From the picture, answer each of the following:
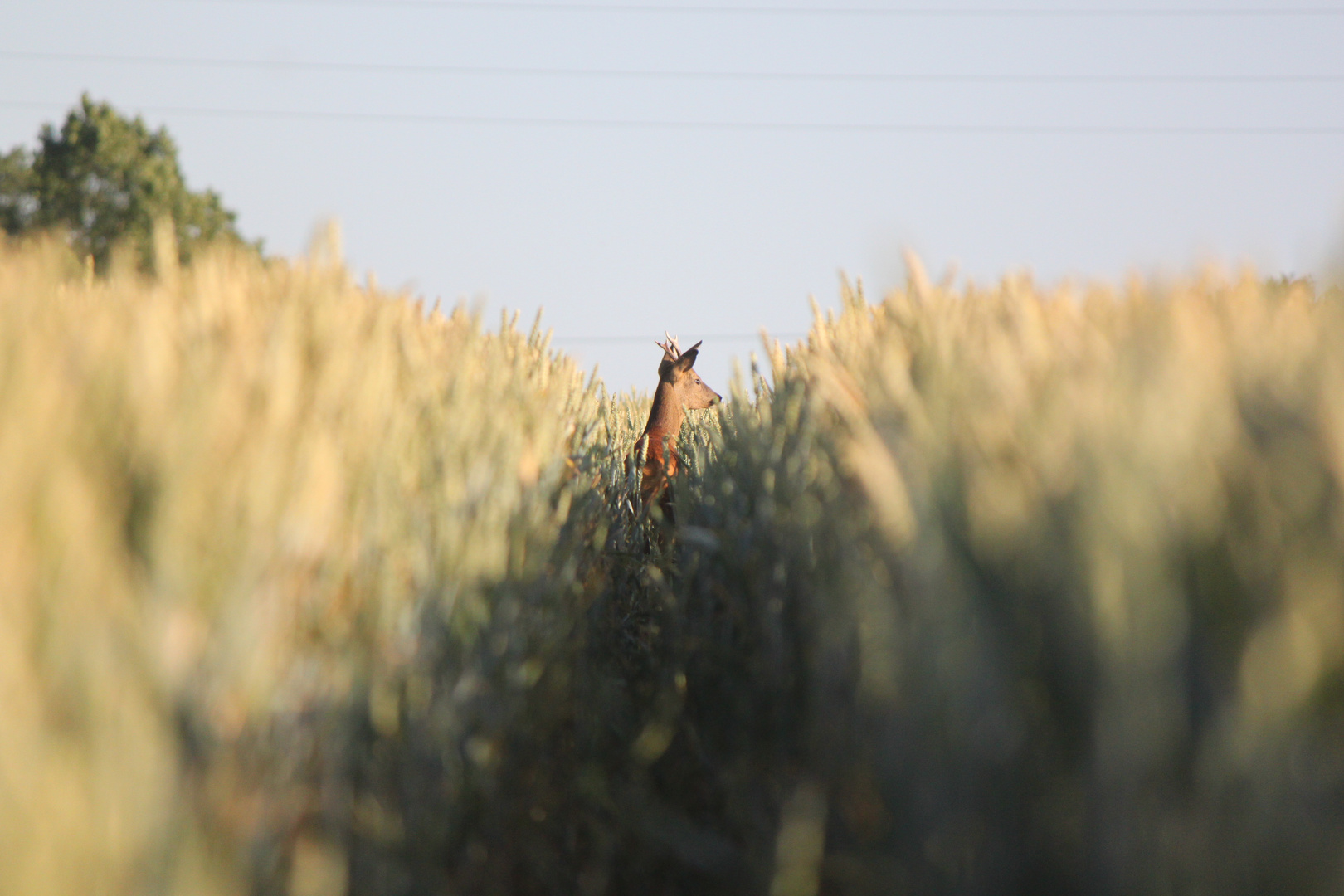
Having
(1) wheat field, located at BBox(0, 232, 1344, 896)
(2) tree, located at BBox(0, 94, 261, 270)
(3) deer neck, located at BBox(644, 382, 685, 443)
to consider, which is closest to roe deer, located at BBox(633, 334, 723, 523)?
(3) deer neck, located at BBox(644, 382, 685, 443)

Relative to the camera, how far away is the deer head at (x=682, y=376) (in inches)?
296

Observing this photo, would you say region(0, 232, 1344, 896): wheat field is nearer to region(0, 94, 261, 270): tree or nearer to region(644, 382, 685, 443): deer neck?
region(644, 382, 685, 443): deer neck

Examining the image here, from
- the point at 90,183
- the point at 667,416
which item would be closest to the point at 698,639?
the point at 667,416

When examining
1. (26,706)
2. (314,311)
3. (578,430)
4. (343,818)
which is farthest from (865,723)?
(578,430)

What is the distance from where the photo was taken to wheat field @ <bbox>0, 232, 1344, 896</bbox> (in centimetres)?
133

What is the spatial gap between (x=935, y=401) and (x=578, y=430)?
10.6ft

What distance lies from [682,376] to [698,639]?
16.4 ft

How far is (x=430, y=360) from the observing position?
344cm

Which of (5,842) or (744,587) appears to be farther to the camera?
(744,587)

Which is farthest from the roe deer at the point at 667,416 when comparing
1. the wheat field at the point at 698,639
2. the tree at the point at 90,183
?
the tree at the point at 90,183

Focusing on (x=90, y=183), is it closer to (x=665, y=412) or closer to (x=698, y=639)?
(x=665, y=412)

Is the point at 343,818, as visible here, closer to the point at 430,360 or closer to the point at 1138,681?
the point at 1138,681

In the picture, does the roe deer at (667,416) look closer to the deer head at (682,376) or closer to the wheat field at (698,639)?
the deer head at (682,376)

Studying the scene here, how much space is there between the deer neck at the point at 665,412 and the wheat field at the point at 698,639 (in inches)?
163
